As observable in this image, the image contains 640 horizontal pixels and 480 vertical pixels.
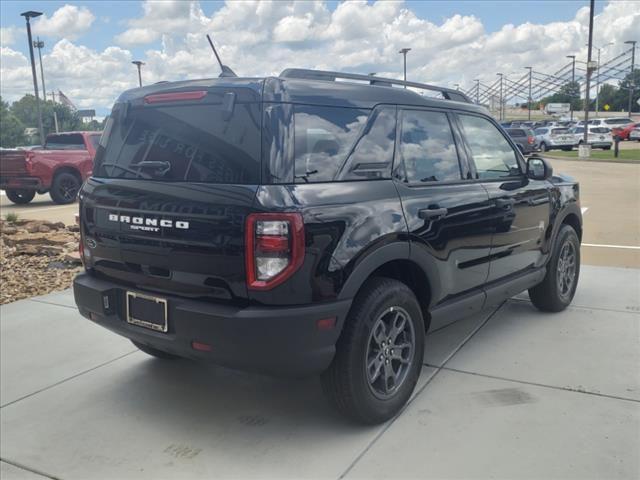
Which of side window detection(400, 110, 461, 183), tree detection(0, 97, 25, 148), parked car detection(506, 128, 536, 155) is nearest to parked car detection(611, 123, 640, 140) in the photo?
parked car detection(506, 128, 536, 155)

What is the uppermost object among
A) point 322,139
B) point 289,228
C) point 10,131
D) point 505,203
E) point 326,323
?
point 10,131

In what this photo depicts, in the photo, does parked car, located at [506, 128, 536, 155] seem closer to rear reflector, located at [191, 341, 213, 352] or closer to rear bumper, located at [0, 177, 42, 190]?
rear bumper, located at [0, 177, 42, 190]

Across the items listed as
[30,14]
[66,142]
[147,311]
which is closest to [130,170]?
[147,311]

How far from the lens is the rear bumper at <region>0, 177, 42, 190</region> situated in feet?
45.6

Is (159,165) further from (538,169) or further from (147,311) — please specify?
(538,169)

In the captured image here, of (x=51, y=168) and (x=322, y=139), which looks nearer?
(x=322, y=139)

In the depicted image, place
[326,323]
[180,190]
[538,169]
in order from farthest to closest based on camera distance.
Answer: [538,169], [180,190], [326,323]

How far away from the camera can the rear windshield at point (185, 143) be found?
292cm

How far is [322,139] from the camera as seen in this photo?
3080 mm

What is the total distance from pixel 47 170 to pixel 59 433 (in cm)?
1211

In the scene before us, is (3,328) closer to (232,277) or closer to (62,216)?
(232,277)

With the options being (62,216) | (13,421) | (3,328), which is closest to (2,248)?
(3,328)

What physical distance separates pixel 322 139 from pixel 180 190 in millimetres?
763

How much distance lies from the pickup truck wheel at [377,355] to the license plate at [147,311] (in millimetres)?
887
